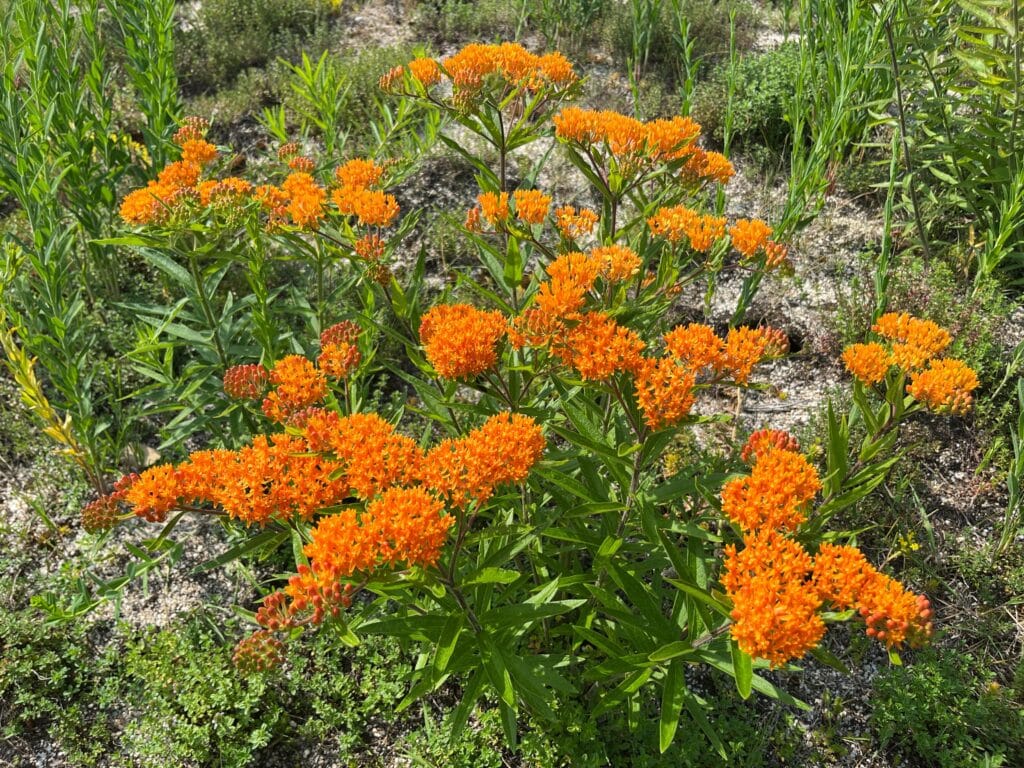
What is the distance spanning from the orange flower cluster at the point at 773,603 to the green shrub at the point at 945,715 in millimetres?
1384

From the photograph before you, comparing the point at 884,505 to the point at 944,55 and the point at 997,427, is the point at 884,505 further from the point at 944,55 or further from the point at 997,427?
the point at 944,55

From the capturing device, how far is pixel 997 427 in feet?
11.6

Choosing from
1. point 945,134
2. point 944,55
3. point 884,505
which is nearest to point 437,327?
point 884,505

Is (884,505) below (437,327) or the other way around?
below

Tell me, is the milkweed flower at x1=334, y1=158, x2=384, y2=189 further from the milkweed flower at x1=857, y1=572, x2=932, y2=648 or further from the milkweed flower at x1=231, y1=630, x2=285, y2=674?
the milkweed flower at x1=857, y1=572, x2=932, y2=648

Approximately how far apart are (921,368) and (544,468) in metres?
1.45

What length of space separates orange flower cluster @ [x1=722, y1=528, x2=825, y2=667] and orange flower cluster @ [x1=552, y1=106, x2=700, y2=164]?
159cm

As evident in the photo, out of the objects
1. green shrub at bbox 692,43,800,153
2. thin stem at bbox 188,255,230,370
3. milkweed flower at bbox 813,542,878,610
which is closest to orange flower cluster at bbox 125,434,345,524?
thin stem at bbox 188,255,230,370

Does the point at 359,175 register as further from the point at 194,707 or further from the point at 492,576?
the point at 194,707

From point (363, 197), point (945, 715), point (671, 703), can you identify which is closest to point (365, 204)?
point (363, 197)

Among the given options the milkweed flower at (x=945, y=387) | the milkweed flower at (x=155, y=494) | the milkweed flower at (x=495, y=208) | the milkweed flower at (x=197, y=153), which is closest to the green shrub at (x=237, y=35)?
the milkweed flower at (x=197, y=153)

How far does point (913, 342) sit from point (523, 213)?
1.55 metres

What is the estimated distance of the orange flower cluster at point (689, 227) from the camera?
99.6 inches

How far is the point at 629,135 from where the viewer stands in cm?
268
